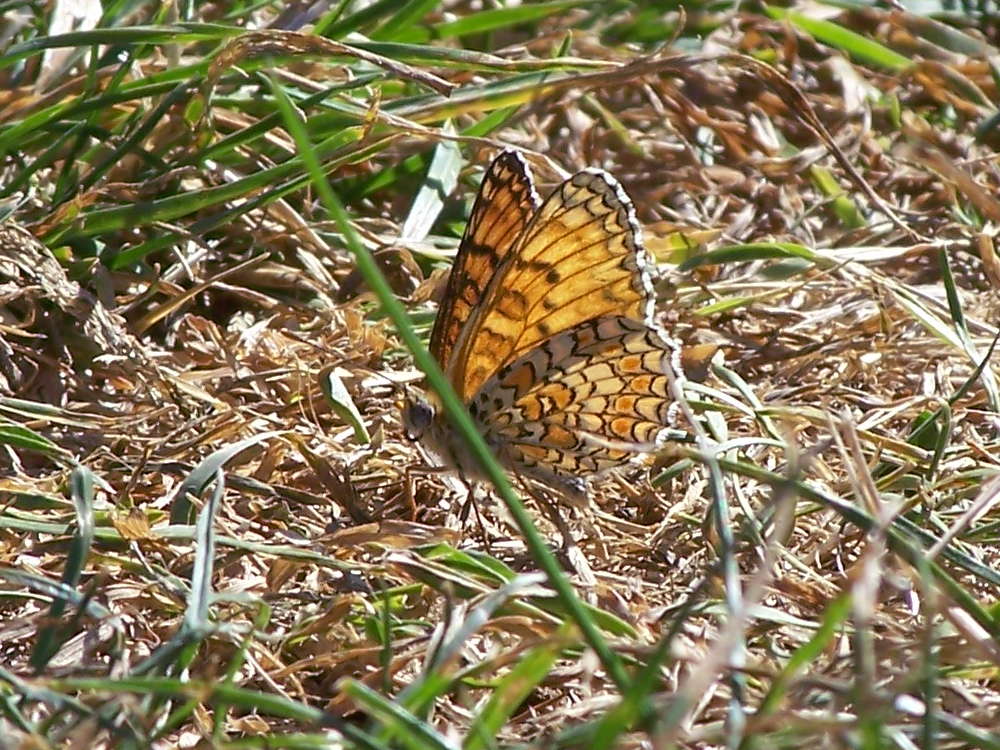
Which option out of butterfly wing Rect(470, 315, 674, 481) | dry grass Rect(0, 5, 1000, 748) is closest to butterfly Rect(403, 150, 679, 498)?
butterfly wing Rect(470, 315, 674, 481)

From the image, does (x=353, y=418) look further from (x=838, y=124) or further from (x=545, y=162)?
(x=838, y=124)

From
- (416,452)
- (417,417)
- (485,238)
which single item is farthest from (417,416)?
(485,238)

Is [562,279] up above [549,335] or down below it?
above

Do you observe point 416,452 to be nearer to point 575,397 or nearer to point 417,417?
point 417,417

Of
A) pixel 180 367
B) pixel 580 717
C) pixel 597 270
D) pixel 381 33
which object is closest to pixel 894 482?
pixel 597 270

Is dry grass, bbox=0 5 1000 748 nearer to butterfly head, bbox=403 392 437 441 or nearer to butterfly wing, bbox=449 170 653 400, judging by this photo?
butterfly head, bbox=403 392 437 441

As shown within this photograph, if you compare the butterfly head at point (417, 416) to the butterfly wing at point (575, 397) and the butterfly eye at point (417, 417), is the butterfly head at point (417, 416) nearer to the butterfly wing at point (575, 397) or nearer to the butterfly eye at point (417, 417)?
the butterfly eye at point (417, 417)
